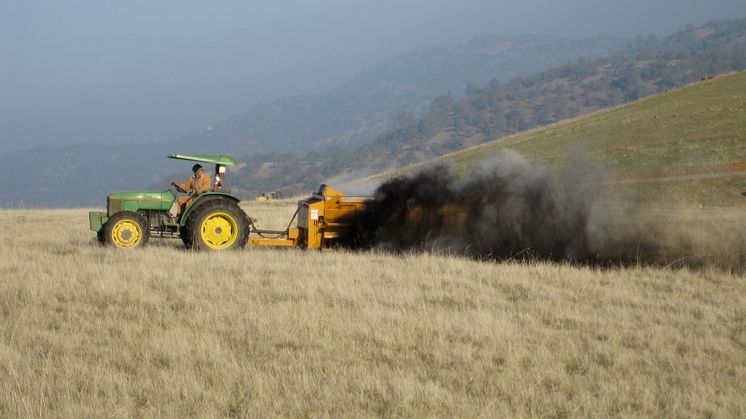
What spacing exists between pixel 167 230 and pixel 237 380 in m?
8.90

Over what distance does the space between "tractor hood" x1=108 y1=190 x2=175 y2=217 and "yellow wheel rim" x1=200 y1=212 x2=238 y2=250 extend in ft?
4.66

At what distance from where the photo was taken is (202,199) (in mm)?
13500

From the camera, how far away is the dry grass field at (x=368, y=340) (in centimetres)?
542

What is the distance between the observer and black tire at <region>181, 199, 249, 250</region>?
1316 centimetres

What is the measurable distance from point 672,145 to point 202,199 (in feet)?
99.7

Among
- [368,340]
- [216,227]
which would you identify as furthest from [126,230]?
[368,340]

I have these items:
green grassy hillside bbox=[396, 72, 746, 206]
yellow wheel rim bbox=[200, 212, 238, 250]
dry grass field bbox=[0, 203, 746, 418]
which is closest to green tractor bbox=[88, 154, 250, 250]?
yellow wheel rim bbox=[200, 212, 238, 250]

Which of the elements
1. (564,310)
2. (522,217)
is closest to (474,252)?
(522,217)

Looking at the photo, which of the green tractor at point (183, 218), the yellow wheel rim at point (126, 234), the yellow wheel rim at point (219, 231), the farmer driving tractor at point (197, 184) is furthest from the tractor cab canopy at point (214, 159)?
the yellow wheel rim at point (126, 234)

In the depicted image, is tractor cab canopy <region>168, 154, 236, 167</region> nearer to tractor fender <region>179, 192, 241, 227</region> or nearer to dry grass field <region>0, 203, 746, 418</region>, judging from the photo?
tractor fender <region>179, 192, 241, 227</region>

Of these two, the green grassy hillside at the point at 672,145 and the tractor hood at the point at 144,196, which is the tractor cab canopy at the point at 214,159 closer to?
the tractor hood at the point at 144,196

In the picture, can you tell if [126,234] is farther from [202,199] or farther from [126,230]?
[202,199]

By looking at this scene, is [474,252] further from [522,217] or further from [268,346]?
[268,346]

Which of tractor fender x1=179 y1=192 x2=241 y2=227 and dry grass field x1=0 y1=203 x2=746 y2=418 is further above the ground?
tractor fender x1=179 y1=192 x2=241 y2=227
